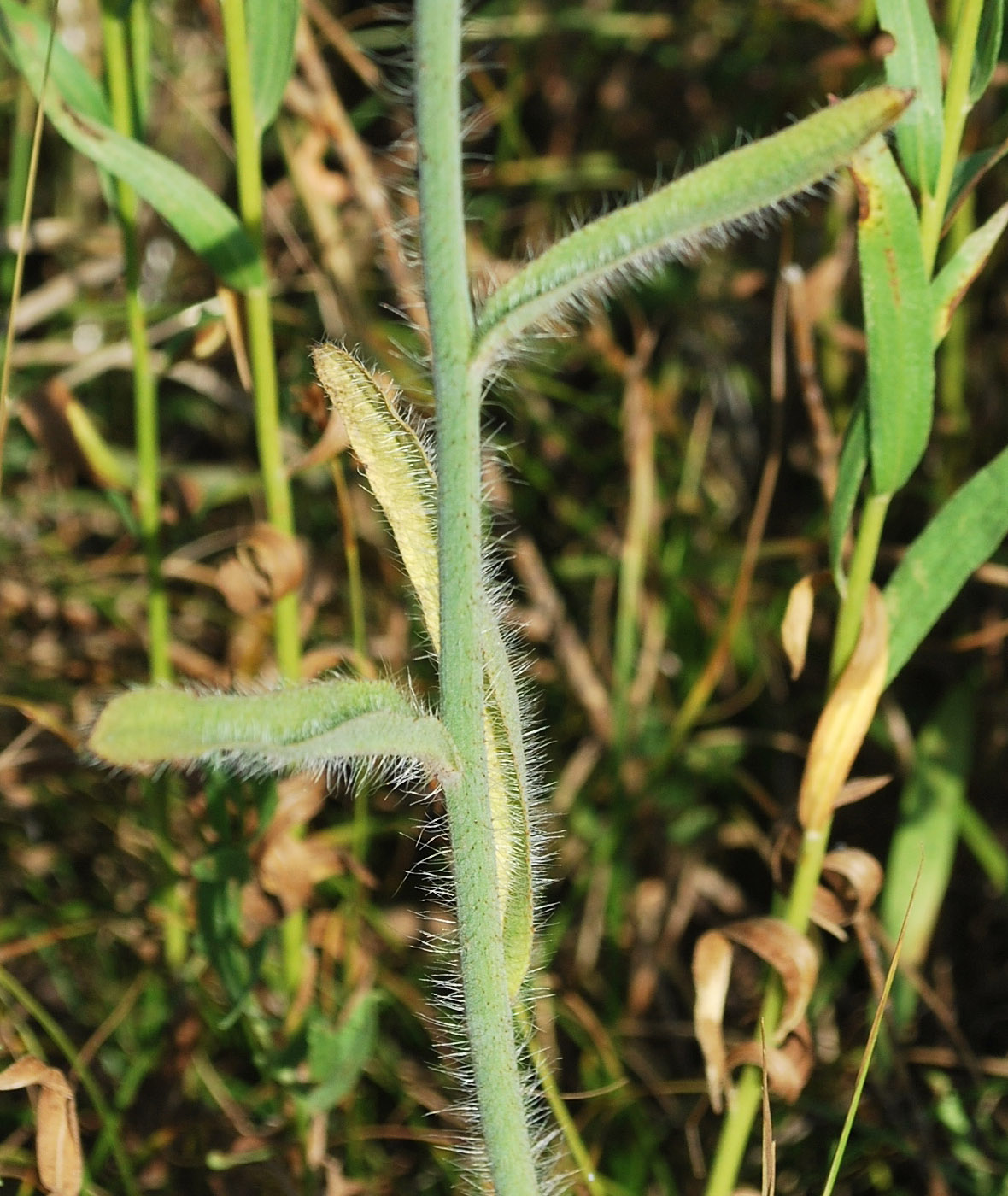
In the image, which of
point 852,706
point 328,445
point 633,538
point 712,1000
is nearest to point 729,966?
point 712,1000

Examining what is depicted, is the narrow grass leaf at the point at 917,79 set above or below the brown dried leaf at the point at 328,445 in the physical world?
above

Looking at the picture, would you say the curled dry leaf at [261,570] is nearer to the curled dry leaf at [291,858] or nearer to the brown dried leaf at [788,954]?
the curled dry leaf at [291,858]

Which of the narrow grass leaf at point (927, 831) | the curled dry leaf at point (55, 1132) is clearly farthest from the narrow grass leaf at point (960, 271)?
the curled dry leaf at point (55, 1132)

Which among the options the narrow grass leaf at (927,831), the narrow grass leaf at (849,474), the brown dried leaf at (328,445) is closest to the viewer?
the narrow grass leaf at (849,474)

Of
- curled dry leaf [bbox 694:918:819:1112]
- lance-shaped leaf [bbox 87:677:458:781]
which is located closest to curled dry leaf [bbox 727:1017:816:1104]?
curled dry leaf [bbox 694:918:819:1112]

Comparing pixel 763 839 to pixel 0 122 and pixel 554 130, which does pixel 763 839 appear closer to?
pixel 554 130

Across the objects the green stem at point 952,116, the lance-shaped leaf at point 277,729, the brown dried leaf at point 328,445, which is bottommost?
the lance-shaped leaf at point 277,729
